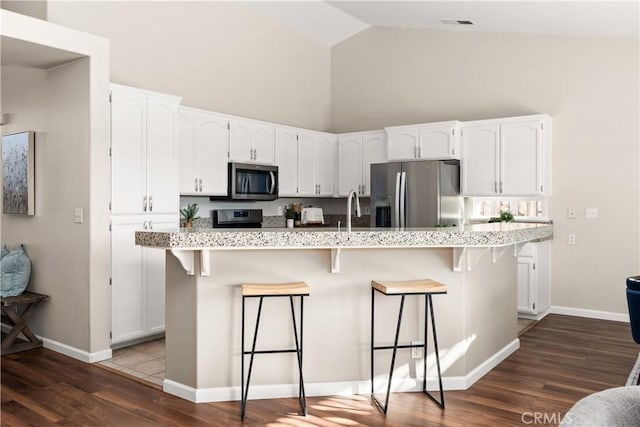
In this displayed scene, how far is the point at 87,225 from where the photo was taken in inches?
158

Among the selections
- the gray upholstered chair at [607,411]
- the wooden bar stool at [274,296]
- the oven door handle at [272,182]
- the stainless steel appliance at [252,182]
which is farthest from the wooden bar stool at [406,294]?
the oven door handle at [272,182]

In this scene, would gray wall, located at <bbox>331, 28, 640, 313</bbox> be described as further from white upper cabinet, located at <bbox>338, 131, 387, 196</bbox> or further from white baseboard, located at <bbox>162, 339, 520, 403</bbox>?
white baseboard, located at <bbox>162, 339, 520, 403</bbox>

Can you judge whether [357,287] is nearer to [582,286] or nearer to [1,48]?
[1,48]

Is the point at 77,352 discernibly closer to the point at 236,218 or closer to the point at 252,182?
the point at 236,218

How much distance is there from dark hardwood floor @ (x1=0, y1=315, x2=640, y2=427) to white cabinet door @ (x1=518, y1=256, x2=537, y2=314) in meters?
1.28

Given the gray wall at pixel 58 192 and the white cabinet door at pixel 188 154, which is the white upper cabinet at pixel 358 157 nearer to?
the white cabinet door at pixel 188 154

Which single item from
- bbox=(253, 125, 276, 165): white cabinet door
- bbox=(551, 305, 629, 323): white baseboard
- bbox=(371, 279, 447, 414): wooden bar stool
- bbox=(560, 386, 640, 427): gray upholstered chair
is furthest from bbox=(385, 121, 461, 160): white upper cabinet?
bbox=(560, 386, 640, 427): gray upholstered chair

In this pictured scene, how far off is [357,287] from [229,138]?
2869mm

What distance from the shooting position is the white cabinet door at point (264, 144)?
5.91 meters

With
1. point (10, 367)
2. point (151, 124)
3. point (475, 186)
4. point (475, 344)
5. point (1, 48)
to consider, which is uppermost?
point (1, 48)

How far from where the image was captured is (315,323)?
3266mm

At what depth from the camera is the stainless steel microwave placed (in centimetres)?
558

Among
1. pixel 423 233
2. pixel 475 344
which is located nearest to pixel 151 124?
pixel 423 233

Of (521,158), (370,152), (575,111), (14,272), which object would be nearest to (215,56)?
(370,152)
